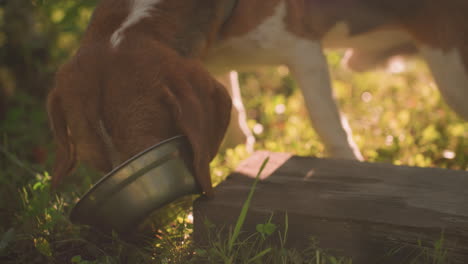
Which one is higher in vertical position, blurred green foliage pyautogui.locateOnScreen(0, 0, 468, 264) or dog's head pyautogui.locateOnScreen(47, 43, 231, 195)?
dog's head pyautogui.locateOnScreen(47, 43, 231, 195)

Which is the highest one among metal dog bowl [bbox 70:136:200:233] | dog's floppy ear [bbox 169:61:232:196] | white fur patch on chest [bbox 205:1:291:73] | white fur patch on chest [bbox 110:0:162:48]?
white fur patch on chest [bbox 110:0:162:48]

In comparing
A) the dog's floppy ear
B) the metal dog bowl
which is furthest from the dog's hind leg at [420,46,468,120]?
the metal dog bowl

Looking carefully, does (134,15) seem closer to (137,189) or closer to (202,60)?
(202,60)

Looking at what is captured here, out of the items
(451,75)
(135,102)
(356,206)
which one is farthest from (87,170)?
(451,75)

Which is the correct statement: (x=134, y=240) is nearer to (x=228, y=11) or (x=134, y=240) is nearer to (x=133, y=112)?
(x=133, y=112)

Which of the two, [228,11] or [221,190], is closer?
[221,190]

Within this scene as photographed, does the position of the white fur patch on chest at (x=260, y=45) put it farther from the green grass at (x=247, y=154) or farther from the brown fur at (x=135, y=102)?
the green grass at (x=247, y=154)

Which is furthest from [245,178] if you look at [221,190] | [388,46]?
[388,46]

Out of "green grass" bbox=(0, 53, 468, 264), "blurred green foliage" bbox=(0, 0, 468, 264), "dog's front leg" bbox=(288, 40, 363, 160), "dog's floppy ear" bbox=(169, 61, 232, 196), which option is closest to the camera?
"dog's floppy ear" bbox=(169, 61, 232, 196)

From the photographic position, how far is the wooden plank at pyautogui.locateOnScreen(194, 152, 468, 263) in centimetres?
154

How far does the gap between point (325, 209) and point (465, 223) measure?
45cm

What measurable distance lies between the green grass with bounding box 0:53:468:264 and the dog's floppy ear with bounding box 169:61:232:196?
11.2 inches

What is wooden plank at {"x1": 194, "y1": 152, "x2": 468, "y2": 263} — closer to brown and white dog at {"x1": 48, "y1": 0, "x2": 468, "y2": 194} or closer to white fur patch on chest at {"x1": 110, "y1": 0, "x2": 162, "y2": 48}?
brown and white dog at {"x1": 48, "y1": 0, "x2": 468, "y2": 194}

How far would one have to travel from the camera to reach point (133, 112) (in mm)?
1655
